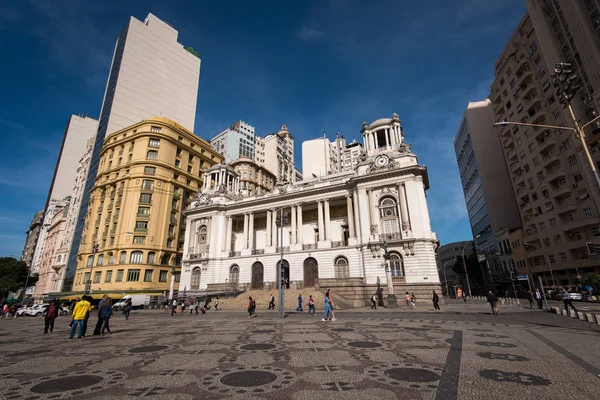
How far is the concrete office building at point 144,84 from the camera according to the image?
61719mm

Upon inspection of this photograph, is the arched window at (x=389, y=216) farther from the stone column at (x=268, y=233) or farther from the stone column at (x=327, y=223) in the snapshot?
the stone column at (x=268, y=233)

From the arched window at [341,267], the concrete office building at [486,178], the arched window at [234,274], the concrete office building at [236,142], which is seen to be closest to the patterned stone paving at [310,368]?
the arched window at [341,267]

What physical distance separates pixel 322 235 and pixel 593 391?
34.6m

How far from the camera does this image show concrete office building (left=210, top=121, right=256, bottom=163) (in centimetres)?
9275

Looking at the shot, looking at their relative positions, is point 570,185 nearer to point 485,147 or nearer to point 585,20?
point 585,20

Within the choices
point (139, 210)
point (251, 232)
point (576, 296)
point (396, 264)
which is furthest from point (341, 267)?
point (139, 210)

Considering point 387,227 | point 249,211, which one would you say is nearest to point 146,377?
point 387,227

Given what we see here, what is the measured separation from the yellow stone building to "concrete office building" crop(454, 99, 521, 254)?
6217 cm

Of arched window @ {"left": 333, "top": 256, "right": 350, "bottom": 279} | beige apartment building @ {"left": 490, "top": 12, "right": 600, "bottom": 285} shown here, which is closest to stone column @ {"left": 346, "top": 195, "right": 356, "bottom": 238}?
arched window @ {"left": 333, "top": 256, "right": 350, "bottom": 279}

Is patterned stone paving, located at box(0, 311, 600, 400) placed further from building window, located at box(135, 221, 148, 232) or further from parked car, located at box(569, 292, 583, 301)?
building window, located at box(135, 221, 148, 232)

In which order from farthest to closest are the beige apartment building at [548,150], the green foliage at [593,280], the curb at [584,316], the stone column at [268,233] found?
the stone column at [268,233] < the beige apartment building at [548,150] < the green foliage at [593,280] < the curb at [584,316]

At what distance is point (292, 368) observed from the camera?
6379mm

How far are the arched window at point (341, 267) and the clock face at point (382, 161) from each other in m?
Answer: 13.0

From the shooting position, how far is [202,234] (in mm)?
46438
